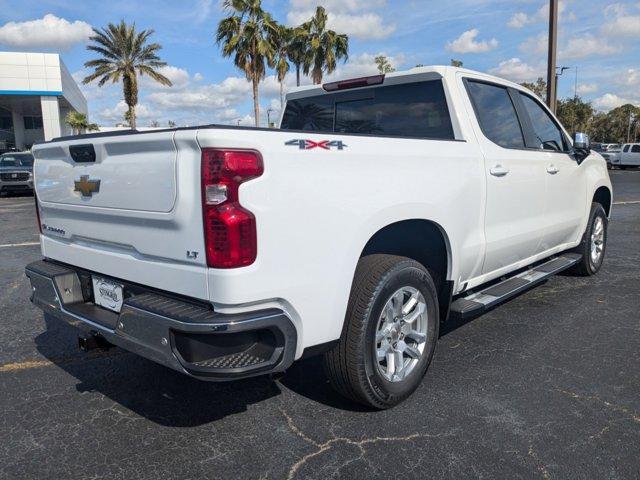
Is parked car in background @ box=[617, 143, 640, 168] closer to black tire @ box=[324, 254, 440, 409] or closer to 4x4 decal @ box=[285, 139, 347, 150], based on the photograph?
black tire @ box=[324, 254, 440, 409]

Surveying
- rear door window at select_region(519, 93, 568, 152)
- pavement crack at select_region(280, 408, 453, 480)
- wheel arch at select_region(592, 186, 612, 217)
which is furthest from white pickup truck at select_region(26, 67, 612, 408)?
wheel arch at select_region(592, 186, 612, 217)

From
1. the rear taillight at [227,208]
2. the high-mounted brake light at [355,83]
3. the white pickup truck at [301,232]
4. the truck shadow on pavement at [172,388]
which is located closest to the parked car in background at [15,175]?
the truck shadow on pavement at [172,388]

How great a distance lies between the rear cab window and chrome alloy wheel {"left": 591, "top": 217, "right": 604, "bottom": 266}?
3100 millimetres

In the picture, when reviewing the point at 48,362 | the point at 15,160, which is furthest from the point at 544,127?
the point at 15,160

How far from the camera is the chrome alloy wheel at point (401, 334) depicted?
3076mm

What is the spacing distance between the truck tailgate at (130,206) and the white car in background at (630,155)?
3824 centimetres

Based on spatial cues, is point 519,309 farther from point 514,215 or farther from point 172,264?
point 172,264

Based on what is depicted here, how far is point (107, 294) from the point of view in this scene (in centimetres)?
298

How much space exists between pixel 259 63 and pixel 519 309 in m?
29.8

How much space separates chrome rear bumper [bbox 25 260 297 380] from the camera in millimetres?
2318

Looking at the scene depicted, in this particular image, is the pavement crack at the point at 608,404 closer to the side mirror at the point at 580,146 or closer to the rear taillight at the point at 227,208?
the rear taillight at the point at 227,208

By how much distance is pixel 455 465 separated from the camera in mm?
2590

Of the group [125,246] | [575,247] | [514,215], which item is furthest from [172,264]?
[575,247]

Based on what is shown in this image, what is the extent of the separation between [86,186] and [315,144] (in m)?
1.36
